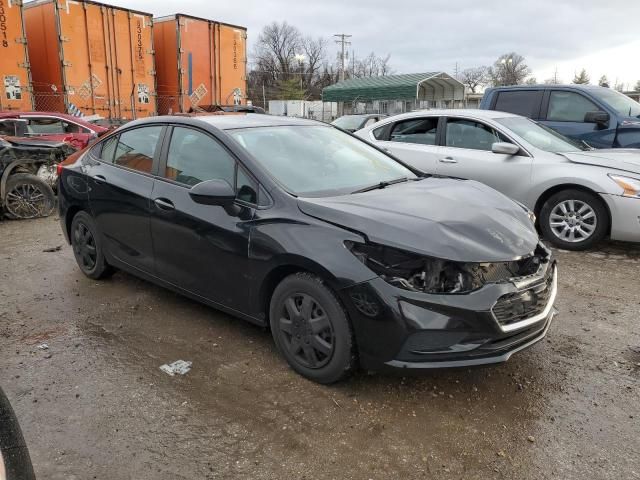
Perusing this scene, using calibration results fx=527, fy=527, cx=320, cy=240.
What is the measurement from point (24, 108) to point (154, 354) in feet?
37.0

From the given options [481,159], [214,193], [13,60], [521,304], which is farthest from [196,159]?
[13,60]

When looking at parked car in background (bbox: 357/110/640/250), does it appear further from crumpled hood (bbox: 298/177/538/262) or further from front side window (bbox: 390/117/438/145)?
crumpled hood (bbox: 298/177/538/262)

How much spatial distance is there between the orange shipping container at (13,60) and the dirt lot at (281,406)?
1001 centimetres

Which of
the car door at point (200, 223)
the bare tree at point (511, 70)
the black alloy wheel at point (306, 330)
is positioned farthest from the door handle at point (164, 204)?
the bare tree at point (511, 70)

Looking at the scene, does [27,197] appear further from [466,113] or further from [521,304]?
[521,304]

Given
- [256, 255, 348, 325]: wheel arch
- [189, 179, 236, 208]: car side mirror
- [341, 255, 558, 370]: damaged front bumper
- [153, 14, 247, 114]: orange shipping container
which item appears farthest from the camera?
[153, 14, 247, 114]: orange shipping container

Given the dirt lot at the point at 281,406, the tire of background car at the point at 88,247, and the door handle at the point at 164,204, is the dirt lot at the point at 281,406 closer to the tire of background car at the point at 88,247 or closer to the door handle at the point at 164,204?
the tire of background car at the point at 88,247

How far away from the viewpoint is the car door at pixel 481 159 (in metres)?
6.09

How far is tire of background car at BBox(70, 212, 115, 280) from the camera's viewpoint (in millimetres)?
4586

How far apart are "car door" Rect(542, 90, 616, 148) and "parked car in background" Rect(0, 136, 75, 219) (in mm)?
7647

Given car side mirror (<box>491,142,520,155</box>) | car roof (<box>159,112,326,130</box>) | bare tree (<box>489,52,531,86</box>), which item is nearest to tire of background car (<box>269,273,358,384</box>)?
car roof (<box>159,112,326,130</box>)

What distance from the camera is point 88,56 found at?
1316 centimetres

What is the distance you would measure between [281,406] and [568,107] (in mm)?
7170

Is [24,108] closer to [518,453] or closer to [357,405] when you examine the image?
[357,405]
